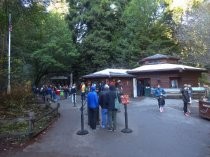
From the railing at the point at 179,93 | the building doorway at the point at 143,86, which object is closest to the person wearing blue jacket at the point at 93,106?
the railing at the point at 179,93

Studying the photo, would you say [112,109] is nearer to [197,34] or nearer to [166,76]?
[166,76]

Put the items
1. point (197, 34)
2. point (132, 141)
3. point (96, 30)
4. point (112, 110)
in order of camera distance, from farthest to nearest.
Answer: point (96, 30) → point (197, 34) → point (112, 110) → point (132, 141)

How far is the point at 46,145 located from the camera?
1269cm

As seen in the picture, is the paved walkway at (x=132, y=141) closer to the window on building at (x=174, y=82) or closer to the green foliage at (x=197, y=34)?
the window on building at (x=174, y=82)

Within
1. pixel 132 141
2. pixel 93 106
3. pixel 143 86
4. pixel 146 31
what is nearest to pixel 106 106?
pixel 93 106

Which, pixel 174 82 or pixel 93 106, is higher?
pixel 174 82

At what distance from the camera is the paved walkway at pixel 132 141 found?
11.4 m

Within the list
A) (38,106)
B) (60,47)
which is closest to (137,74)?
(60,47)

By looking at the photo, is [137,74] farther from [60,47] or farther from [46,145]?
[46,145]

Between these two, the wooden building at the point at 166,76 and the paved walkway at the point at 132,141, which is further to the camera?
the wooden building at the point at 166,76

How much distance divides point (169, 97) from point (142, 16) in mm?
29146

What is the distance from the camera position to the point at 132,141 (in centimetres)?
1299

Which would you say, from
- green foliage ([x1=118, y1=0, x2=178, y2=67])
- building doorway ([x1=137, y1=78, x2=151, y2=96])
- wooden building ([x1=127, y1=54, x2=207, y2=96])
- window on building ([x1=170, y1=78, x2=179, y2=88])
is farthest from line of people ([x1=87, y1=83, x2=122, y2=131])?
green foliage ([x1=118, y1=0, x2=178, y2=67])

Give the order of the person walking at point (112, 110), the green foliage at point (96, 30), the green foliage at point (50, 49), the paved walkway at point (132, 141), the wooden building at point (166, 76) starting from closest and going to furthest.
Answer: the paved walkway at point (132, 141) → the person walking at point (112, 110) → the wooden building at point (166, 76) → the green foliage at point (50, 49) → the green foliage at point (96, 30)
